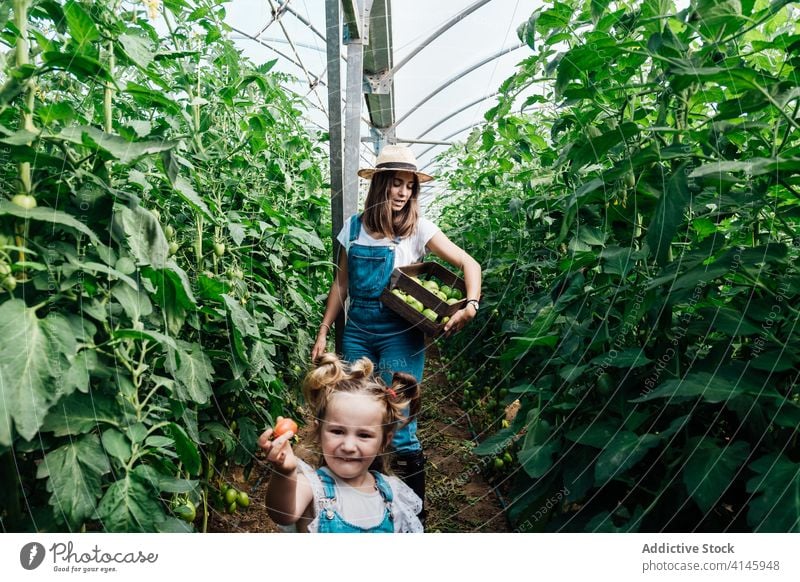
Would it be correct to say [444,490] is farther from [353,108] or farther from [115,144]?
[115,144]

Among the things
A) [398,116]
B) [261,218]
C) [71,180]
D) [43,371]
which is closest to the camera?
[43,371]

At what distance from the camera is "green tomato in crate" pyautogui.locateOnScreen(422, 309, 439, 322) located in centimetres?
194

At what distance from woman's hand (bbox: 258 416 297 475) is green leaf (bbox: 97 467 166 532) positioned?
11.9 inches

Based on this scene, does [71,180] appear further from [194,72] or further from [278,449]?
[194,72]

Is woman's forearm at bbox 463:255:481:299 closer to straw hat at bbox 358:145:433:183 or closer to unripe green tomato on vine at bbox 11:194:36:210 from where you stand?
straw hat at bbox 358:145:433:183

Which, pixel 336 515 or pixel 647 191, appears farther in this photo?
pixel 647 191

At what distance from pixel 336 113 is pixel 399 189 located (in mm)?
381

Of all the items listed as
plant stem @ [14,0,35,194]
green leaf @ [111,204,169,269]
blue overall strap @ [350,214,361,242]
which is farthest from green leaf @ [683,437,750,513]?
plant stem @ [14,0,35,194]

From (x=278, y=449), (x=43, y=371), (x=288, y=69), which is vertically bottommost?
(x=278, y=449)

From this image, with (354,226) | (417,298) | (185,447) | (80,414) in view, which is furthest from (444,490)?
(80,414)

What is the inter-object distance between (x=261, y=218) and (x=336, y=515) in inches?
69.7

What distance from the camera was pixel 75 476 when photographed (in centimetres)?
112
